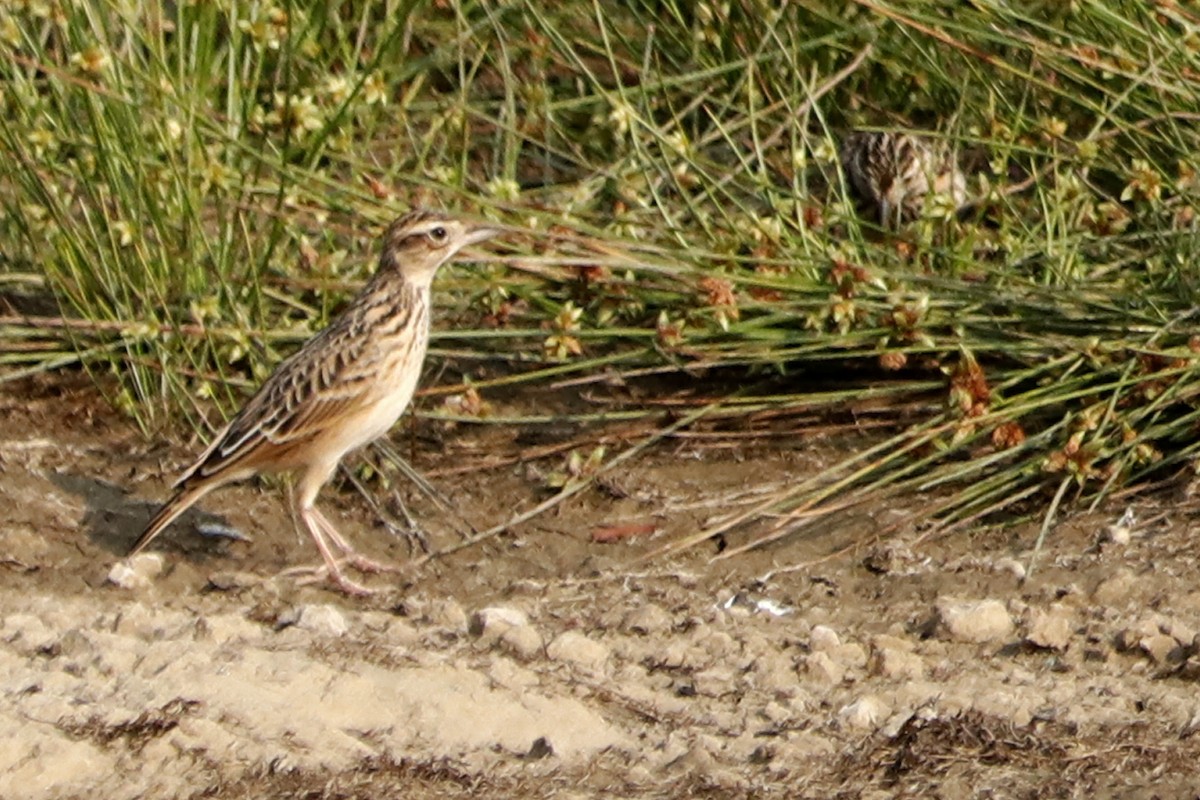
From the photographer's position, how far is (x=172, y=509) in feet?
23.4

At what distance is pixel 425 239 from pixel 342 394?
1.90 ft

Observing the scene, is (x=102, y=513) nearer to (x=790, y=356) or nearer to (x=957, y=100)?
(x=790, y=356)

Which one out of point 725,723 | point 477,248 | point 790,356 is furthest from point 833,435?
point 725,723

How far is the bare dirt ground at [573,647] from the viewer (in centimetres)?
546

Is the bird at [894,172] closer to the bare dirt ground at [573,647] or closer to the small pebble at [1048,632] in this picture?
the bare dirt ground at [573,647]

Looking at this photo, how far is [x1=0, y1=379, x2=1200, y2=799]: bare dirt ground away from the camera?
5.46m

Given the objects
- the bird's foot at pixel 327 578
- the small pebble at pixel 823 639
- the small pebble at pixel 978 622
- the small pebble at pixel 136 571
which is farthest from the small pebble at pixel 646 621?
the small pebble at pixel 136 571

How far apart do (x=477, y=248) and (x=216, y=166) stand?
3.20ft

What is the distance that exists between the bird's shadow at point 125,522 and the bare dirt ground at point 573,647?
16 millimetres

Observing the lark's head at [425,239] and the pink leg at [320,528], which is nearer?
the pink leg at [320,528]

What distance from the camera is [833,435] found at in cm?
805

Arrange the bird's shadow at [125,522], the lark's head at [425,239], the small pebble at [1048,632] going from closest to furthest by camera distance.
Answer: the small pebble at [1048,632]
the lark's head at [425,239]
the bird's shadow at [125,522]

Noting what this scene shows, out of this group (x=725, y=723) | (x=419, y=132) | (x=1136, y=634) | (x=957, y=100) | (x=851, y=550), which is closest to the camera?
(x=725, y=723)

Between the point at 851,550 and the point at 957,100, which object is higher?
the point at 957,100
